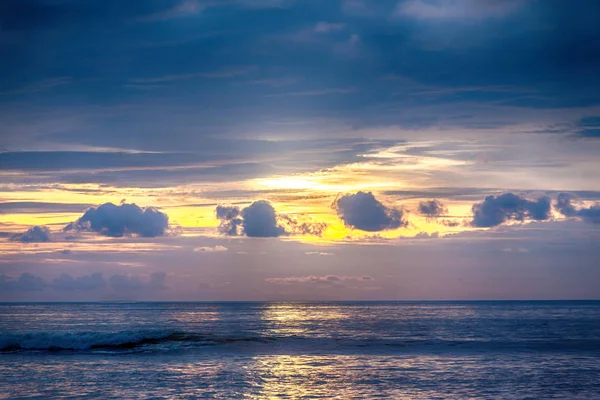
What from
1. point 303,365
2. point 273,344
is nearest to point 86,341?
point 273,344

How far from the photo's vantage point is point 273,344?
73.4 m

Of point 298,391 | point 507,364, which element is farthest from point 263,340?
point 298,391

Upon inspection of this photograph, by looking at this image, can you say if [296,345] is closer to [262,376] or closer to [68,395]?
[262,376]

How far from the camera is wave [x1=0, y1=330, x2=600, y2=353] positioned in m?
67.6

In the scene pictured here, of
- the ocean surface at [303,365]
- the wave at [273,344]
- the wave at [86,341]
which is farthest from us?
the wave at [86,341]

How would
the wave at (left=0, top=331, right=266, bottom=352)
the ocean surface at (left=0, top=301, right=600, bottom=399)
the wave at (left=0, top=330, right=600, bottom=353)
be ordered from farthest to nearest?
the wave at (left=0, top=331, right=266, bottom=352) → the wave at (left=0, top=330, right=600, bottom=353) → the ocean surface at (left=0, top=301, right=600, bottom=399)

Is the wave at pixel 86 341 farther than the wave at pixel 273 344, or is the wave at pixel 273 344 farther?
the wave at pixel 86 341

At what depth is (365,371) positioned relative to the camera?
50188 mm

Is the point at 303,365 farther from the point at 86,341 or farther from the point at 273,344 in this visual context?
the point at 86,341

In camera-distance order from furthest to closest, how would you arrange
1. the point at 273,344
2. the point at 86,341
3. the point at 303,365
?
the point at 273,344, the point at 86,341, the point at 303,365

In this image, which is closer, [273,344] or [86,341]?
[86,341]

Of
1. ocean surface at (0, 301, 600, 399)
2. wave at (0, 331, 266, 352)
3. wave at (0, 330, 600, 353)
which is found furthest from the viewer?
wave at (0, 331, 266, 352)

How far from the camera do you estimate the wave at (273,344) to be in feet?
222

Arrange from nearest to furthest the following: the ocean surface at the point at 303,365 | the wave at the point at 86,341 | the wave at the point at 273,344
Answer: the ocean surface at the point at 303,365, the wave at the point at 273,344, the wave at the point at 86,341
